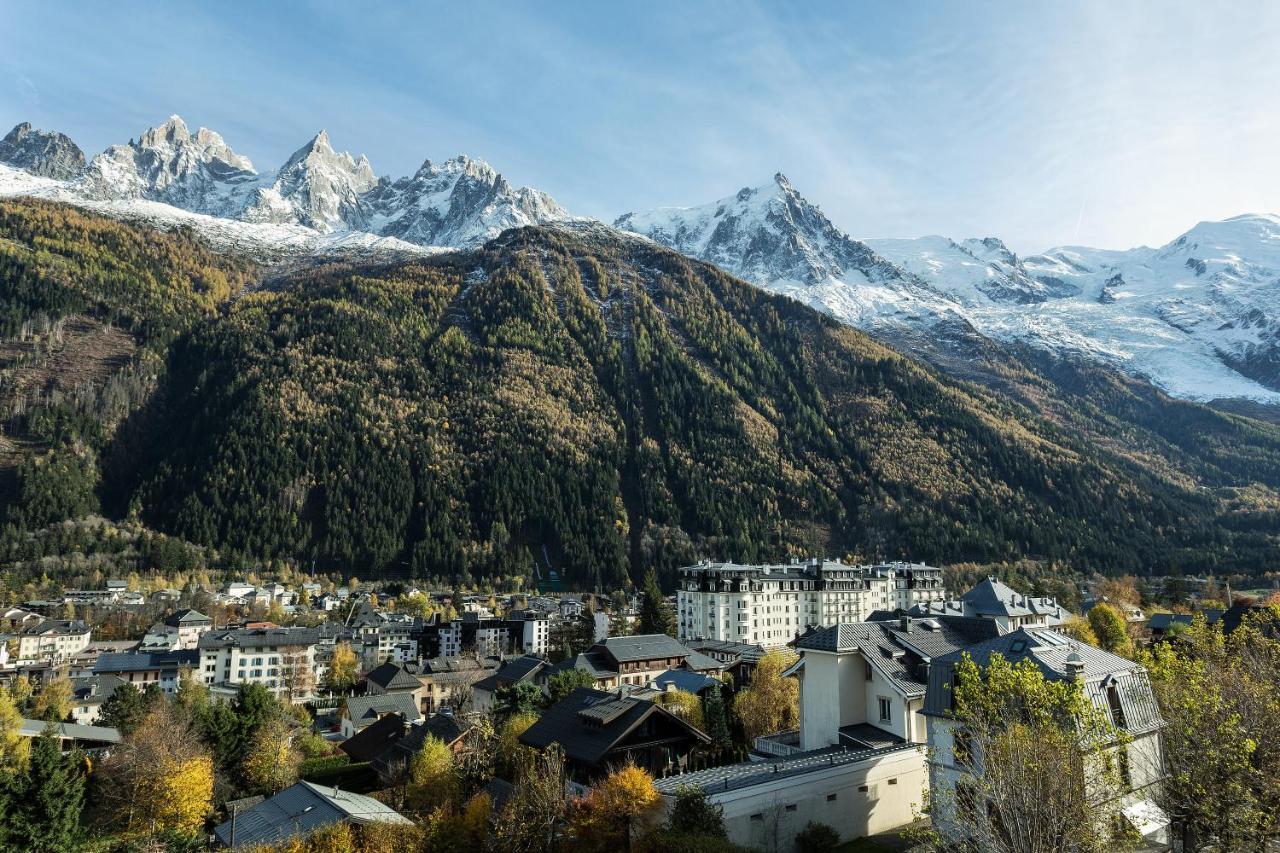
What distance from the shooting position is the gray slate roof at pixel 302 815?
104 feet

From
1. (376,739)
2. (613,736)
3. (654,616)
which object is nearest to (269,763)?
(376,739)

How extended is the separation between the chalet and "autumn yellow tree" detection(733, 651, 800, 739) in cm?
889

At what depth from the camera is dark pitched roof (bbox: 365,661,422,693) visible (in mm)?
83812

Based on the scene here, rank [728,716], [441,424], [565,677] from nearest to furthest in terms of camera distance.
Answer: [728,716]
[565,677]
[441,424]

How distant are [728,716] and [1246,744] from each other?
1548 inches

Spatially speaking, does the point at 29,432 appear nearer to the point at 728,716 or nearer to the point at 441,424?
the point at 441,424

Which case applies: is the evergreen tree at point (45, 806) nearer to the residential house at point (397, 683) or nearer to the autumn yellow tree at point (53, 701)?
the autumn yellow tree at point (53, 701)

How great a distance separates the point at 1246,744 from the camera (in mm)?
17422

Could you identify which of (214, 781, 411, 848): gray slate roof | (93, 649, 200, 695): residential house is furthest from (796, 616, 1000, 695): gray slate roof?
(93, 649, 200, 695): residential house

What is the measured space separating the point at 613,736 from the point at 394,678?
2171 inches

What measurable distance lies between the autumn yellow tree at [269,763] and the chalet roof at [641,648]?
30.3 metres

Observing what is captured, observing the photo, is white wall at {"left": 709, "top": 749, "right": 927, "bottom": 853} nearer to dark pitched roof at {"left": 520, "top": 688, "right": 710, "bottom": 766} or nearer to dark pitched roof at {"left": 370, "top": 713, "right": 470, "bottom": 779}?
dark pitched roof at {"left": 520, "top": 688, "right": 710, "bottom": 766}

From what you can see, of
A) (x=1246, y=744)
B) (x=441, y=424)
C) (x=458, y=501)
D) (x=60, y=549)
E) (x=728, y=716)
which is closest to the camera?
(x=1246, y=744)

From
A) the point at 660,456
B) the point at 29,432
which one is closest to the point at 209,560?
the point at 29,432
